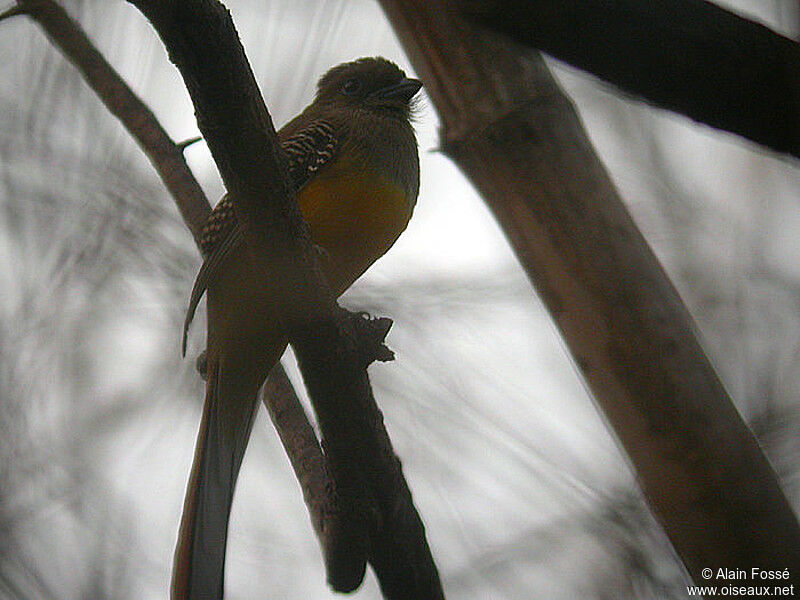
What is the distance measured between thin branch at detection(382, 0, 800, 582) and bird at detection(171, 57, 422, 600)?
0.55 m

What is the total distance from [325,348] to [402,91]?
2.35 metres

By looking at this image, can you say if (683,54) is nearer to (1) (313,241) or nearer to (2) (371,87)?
(1) (313,241)

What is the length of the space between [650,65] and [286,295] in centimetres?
104

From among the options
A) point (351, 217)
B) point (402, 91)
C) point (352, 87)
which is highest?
point (352, 87)

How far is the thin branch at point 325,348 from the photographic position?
1695 mm

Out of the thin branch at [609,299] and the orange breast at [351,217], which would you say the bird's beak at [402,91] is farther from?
the thin branch at [609,299]

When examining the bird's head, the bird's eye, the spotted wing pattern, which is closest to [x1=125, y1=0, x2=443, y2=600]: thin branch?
the spotted wing pattern

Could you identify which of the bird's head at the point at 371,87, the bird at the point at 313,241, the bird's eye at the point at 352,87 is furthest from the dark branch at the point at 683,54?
the bird's eye at the point at 352,87

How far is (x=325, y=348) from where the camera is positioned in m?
1.92

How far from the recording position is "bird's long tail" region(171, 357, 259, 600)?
1.98m

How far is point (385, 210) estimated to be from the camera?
3311mm

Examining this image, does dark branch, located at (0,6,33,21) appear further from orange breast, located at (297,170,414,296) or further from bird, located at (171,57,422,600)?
orange breast, located at (297,170,414,296)

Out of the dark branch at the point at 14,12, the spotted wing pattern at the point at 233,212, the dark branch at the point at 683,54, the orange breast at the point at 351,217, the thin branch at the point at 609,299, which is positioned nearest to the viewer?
the dark branch at the point at 683,54

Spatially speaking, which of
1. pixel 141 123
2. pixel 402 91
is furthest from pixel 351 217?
pixel 402 91
